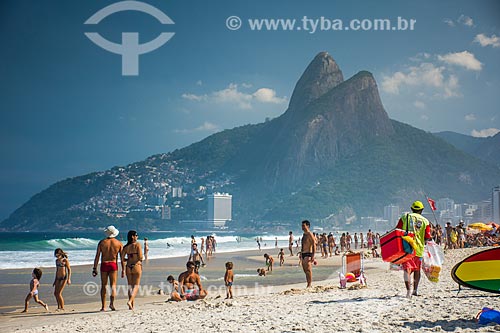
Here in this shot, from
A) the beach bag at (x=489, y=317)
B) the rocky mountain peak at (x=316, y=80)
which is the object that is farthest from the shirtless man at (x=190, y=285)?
the rocky mountain peak at (x=316, y=80)

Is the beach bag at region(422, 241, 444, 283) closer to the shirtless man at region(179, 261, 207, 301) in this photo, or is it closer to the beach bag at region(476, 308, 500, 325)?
the beach bag at region(476, 308, 500, 325)

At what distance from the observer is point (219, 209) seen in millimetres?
125250

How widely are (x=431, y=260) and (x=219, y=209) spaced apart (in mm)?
118117

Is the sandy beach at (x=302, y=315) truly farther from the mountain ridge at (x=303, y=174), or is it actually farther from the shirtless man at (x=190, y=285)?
the mountain ridge at (x=303, y=174)

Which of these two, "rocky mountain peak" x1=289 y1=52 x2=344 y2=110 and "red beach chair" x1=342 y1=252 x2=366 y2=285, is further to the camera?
"rocky mountain peak" x1=289 y1=52 x2=344 y2=110

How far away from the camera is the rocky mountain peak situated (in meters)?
145

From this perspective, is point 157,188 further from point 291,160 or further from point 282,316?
point 282,316

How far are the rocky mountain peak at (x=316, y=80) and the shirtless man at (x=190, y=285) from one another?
441 ft

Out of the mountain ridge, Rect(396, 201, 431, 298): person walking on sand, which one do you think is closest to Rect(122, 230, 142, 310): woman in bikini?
Rect(396, 201, 431, 298): person walking on sand

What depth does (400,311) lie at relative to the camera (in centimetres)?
691

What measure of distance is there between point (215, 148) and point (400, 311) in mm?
147998

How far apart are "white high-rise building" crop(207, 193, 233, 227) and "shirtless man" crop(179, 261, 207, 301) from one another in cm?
11266

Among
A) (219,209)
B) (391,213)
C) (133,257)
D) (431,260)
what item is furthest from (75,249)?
(219,209)

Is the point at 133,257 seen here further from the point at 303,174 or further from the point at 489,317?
the point at 303,174
